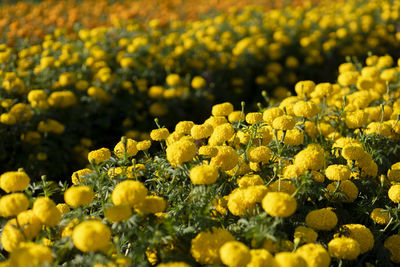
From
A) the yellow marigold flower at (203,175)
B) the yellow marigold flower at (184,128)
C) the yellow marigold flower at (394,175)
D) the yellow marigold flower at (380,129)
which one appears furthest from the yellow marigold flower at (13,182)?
the yellow marigold flower at (380,129)

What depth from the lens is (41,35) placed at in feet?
19.8

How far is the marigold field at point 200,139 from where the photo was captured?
63.6 inches

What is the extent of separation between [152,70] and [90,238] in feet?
12.7

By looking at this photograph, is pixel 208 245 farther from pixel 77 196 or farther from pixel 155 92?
pixel 155 92

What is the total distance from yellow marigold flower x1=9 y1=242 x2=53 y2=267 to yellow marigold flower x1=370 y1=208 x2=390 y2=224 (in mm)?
1459

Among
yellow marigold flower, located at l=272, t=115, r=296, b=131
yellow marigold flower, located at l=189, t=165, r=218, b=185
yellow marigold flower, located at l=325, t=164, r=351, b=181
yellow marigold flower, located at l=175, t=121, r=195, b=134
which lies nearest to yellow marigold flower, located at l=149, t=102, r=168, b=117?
yellow marigold flower, located at l=175, t=121, r=195, b=134

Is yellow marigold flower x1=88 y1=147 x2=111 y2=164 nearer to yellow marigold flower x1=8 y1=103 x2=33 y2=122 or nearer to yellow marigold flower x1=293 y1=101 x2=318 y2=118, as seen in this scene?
yellow marigold flower x1=293 y1=101 x2=318 y2=118

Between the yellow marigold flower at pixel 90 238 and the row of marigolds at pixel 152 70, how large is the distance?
245 centimetres

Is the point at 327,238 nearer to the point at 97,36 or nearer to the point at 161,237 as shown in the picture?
the point at 161,237

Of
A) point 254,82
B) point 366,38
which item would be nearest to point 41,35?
point 254,82

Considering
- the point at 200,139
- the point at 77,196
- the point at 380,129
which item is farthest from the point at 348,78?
the point at 77,196

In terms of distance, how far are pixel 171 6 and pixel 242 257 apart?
8018 millimetres

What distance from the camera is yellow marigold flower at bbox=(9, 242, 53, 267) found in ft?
4.51

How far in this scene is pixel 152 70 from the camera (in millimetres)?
5145
